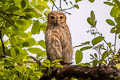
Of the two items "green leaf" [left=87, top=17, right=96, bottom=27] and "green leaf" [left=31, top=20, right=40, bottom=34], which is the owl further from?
"green leaf" [left=87, top=17, right=96, bottom=27]

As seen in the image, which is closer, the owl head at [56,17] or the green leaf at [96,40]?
the green leaf at [96,40]

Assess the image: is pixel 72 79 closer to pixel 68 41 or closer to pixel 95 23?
pixel 95 23

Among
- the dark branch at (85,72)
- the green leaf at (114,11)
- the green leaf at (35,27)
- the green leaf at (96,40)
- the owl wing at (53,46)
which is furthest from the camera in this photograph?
the owl wing at (53,46)

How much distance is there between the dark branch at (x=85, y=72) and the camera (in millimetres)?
2293

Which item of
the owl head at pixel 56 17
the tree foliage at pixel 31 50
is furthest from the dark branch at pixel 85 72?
the owl head at pixel 56 17

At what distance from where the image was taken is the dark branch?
2.29 meters

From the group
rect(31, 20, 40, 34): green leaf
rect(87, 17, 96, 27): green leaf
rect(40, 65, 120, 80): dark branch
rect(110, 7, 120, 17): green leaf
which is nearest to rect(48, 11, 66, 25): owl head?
rect(31, 20, 40, 34): green leaf

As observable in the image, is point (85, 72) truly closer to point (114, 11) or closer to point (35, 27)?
point (114, 11)

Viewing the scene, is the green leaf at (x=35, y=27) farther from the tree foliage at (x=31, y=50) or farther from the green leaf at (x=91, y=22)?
the green leaf at (x=91, y=22)

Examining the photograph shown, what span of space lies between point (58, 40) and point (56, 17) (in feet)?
1.41

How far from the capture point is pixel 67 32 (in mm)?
4355

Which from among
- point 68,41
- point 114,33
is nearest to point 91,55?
point 114,33

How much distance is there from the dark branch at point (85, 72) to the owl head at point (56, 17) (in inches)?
68.0

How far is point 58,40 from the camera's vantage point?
4184 millimetres
